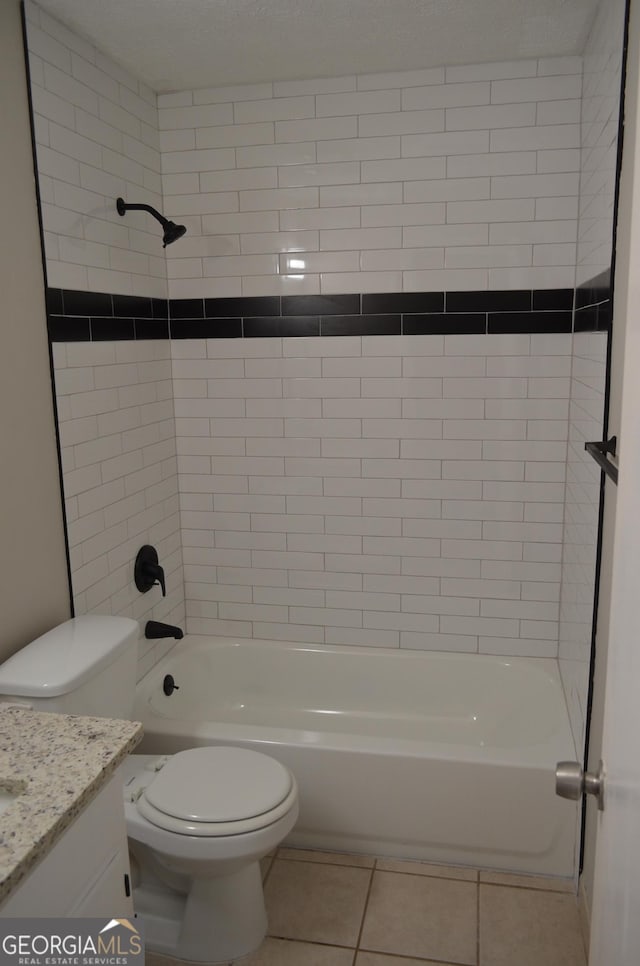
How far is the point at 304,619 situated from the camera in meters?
3.24

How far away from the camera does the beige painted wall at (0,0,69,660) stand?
209 cm

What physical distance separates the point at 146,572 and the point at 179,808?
1055 millimetres

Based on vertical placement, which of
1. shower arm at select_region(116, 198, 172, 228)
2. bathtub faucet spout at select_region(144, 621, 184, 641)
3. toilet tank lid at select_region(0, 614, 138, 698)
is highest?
shower arm at select_region(116, 198, 172, 228)

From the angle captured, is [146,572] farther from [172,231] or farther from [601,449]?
[601,449]

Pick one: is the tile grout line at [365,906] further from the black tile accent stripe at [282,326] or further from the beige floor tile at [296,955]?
the black tile accent stripe at [282,326]

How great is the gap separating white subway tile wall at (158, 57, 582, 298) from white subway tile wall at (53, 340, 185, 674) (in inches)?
21.5

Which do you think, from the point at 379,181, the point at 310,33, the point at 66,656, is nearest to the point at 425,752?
the point at 66,656

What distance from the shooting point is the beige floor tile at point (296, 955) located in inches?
82.1

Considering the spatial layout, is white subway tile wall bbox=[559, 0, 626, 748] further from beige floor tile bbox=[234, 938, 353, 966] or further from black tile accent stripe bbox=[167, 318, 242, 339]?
black tile accent stripe bbox=[167, 318, 242, 339]

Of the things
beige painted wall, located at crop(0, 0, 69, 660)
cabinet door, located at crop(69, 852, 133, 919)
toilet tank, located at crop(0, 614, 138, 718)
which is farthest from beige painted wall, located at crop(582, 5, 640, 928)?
beige painted wall, located at crop(0, 0, 69, 660)

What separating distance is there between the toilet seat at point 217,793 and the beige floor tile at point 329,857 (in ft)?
1.69

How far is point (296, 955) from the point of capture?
2.12 metres

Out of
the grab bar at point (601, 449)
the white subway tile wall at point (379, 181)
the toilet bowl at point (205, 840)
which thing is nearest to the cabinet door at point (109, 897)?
the toilet bowl at point (205, 840)

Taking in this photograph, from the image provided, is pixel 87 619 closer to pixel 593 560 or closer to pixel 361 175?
pixel 593 560
